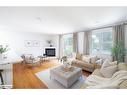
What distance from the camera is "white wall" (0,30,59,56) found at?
3575 mm

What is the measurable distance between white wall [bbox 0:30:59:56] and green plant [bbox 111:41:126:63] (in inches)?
141

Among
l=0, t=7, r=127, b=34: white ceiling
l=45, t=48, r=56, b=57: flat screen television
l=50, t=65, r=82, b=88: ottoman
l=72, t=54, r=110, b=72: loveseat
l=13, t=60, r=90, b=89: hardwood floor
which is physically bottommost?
l=13, t=60, r=90, b=89: hardwood floor

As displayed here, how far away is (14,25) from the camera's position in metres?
3.93

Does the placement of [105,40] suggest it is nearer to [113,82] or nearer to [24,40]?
[113,82]

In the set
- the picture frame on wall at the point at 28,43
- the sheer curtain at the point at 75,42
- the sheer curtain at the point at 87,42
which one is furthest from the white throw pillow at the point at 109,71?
the picture frame on wall at the point at 28,43

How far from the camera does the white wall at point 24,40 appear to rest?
358cm

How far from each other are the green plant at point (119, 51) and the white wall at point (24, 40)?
359cm

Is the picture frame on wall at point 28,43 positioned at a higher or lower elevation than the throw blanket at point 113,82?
higher

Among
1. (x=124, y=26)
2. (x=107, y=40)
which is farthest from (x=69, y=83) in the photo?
(x=124, y=26)

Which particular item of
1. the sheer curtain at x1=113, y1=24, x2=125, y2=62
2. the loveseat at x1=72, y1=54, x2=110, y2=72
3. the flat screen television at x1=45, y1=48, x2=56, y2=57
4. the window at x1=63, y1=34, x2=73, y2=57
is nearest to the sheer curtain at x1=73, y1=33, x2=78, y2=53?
the window at x1=63, y1=34, x2=73, y2=57

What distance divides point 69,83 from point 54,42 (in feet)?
15.2

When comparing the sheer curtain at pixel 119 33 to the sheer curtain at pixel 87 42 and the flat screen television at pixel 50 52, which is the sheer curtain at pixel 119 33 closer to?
the sheer curtain at pixel 87 42

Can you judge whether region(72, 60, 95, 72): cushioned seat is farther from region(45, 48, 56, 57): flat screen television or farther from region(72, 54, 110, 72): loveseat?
region(45, 48, 56, 57): flat screen television
